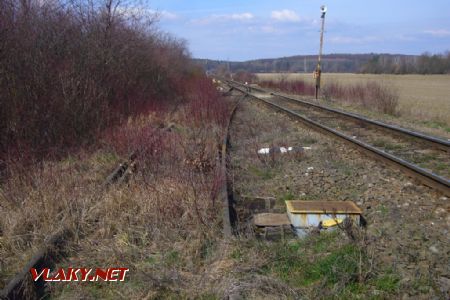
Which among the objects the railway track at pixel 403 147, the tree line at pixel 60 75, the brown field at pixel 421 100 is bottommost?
the brown field at pixel 421 100

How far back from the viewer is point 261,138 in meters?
11.7

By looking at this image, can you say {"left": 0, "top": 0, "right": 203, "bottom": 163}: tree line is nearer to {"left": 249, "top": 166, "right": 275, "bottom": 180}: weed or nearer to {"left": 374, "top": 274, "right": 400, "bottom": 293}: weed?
{"left": 249, "top": 166, "right": 275, "bottom": 180}: weed

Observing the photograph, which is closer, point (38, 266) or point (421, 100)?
point (38, 266)

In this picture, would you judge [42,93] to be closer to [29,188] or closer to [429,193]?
[29,188]

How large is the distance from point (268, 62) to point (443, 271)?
179 m

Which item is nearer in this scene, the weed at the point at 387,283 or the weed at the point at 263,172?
the weed at the point at 387,283

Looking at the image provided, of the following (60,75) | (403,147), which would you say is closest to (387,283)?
(403,147)

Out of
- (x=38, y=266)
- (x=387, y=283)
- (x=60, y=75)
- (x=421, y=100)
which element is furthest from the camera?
(x=421, y=100)

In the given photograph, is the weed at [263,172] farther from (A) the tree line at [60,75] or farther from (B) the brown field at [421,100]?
(B) the brown field at [421,100]

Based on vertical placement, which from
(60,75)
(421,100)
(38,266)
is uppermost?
(60,75)

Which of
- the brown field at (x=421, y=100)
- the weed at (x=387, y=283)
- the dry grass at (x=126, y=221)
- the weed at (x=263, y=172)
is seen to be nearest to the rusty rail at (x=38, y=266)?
the dry grass at (x=126, y=221)

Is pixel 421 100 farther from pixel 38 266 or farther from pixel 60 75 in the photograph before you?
pixel 38 266

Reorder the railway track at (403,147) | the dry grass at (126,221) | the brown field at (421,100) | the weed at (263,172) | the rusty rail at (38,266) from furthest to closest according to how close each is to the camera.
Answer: the brown field at (421,100) → the weed at (263,172) → the railway track at (403,147) → the dry grass at (126,221) → the rusty rail at (38,266)

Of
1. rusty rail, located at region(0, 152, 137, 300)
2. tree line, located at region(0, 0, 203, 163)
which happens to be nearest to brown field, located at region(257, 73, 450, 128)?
tree line, located at region(0, 0, 203, 163)
